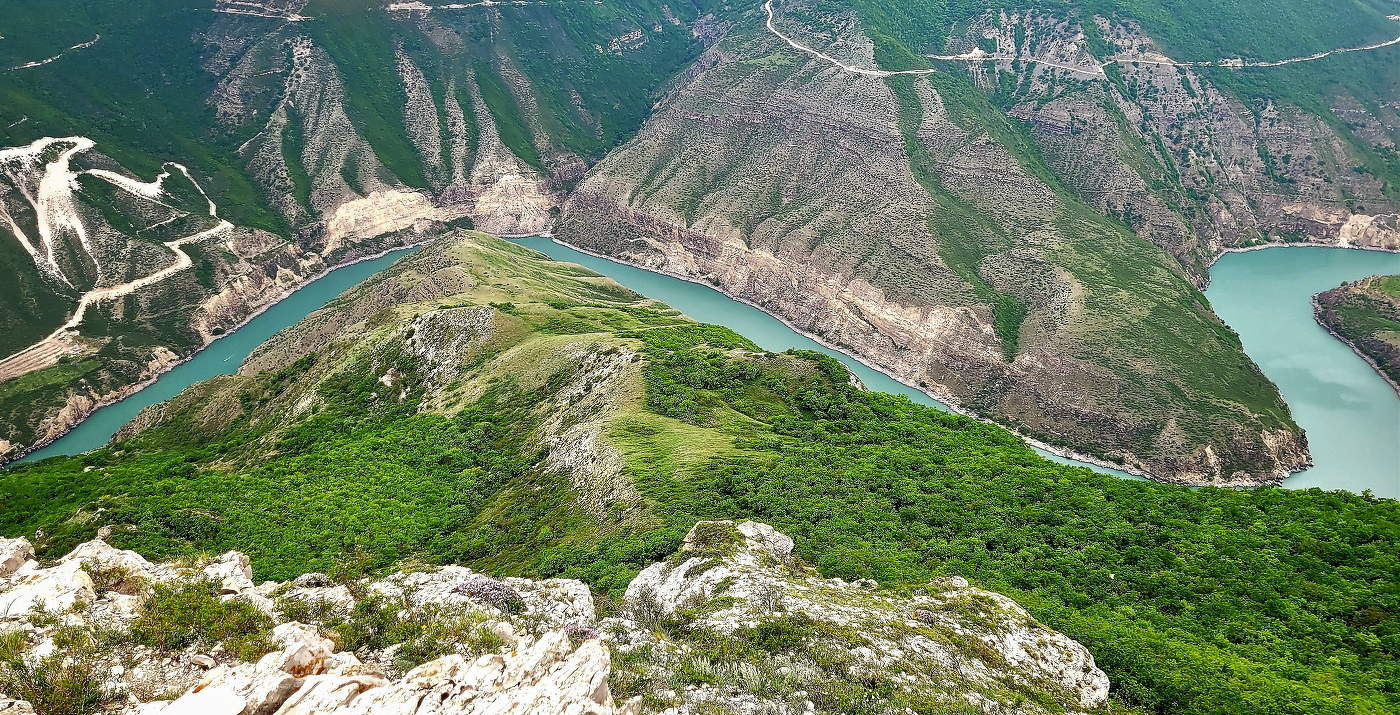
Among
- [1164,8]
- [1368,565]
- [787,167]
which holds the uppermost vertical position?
[1164,8]

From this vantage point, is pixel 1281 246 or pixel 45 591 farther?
pixel 1281 246

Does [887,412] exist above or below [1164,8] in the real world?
below

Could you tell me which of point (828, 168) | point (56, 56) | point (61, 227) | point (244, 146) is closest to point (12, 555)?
point (61, 227)

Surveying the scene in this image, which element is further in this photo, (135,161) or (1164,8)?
(1164,8)

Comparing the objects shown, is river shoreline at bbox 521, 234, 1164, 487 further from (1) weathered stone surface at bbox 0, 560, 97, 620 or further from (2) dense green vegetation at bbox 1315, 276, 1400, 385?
(1) weathered stone surface at bbox 0, 560, 97, 620

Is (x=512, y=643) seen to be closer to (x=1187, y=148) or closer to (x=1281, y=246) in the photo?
(x=1187, y=148)

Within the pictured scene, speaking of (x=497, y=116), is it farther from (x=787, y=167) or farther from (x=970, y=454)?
(x=970, y=454)

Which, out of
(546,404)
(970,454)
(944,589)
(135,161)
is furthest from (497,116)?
(944,589)
